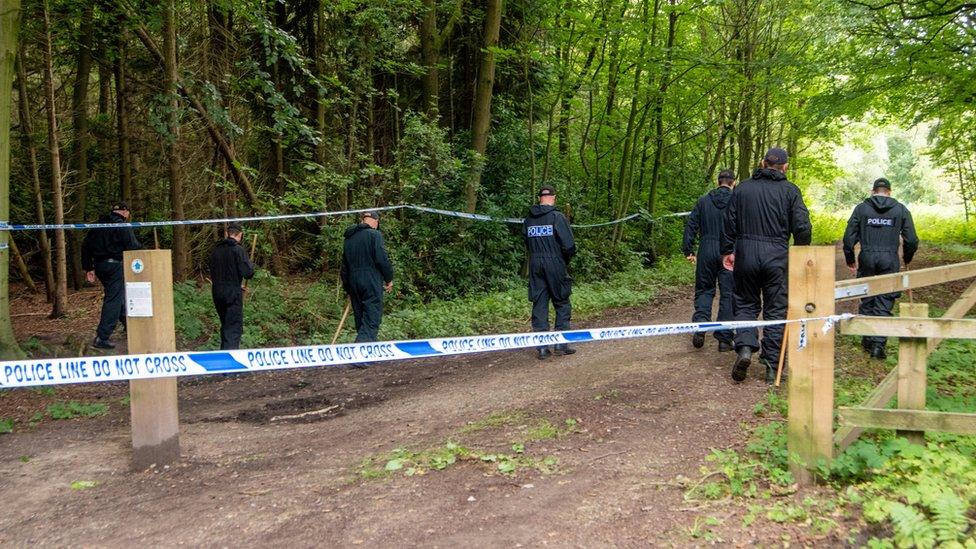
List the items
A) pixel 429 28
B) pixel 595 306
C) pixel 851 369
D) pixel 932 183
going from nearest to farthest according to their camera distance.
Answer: pixel 851 369 < pixel 595 306 < pixel 429 28 < pixel 932 183

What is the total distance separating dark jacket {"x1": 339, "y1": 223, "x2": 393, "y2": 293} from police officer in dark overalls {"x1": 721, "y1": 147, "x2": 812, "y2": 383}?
4.28m

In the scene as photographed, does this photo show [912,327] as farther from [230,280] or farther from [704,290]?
[230,280]

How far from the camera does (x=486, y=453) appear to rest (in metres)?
4.66

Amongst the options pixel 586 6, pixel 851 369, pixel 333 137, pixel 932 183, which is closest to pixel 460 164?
pixel 333 137

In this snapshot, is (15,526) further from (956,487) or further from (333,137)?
(333,137)

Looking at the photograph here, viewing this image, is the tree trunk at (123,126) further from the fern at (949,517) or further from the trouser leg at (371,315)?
the fern at (949,517)

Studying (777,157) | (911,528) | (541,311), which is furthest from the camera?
(541,311)

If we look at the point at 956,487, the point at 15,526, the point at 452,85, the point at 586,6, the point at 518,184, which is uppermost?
the point at 586,6

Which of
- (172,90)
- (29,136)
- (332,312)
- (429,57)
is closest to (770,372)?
(332,312)

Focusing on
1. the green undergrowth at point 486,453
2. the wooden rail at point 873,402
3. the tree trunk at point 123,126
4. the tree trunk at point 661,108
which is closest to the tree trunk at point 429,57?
the tree trunk at point 661,108

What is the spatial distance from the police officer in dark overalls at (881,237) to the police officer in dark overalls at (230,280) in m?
7.71

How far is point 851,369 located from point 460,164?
Result: 8637mm

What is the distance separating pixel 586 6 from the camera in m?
15.3

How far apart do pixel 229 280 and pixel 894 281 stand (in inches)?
283
